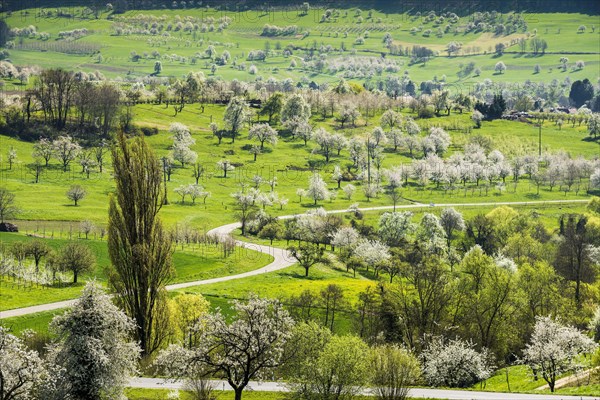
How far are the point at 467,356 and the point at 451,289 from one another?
17194 mm

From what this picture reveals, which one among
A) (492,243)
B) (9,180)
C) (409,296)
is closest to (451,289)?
(409,296)

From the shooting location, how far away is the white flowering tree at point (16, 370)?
202 ft

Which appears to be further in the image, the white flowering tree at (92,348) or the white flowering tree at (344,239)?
the white flowering tree at (344,239)

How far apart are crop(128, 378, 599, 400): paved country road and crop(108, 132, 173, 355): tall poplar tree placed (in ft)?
10.4

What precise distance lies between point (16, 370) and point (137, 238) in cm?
1709

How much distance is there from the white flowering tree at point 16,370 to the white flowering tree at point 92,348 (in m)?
1.87

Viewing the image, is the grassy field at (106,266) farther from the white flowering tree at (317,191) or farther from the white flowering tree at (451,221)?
the white flowering tree at (451,221)

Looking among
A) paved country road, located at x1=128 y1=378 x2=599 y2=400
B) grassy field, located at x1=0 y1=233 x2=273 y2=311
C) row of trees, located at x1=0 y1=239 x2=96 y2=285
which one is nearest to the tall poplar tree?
paved country road, located at x1=128 y1=378 x2=599 y2=400

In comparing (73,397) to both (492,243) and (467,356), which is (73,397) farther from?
(492,243)

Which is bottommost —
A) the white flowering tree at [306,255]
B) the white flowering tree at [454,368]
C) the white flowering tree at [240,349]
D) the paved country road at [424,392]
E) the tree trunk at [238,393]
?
the white flowering tree at [306,255]

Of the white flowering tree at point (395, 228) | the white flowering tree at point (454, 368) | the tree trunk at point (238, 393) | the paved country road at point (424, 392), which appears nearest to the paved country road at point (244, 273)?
the white flowering tree at point (395, 228)

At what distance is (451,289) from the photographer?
100562mm

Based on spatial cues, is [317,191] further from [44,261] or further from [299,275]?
[44,261]

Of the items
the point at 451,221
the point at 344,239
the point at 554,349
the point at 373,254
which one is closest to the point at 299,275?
the point at 373,254
